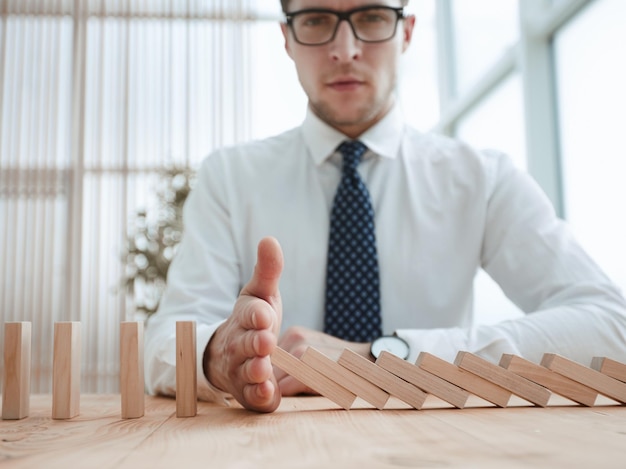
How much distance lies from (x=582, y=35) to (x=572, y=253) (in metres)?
1.49

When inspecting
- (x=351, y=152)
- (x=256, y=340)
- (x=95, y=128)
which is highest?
(x=95, y=128)

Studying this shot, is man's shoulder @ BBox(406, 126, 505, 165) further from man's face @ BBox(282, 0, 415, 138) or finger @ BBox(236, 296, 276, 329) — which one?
finger @ BBox(236, 296, 276, 329)

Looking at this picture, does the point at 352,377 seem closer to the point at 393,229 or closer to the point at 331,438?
the point at 331,438

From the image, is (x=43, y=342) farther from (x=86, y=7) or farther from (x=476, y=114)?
(x=476, y=114)

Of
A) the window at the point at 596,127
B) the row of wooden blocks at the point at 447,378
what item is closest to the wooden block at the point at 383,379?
the row of wooden blocks at the point at 447,378

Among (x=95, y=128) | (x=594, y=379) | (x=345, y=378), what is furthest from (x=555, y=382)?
(x=95, y=128)

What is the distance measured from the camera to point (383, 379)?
83cm

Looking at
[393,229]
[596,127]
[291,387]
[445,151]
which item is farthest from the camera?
[596,127]

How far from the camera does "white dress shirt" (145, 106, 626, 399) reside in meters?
1.59

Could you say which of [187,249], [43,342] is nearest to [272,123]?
[43,342]

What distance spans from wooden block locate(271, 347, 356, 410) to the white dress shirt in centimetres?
68

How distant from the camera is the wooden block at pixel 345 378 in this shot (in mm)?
820

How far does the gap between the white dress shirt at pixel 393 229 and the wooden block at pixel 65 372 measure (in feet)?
1.88

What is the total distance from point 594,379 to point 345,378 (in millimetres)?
337
